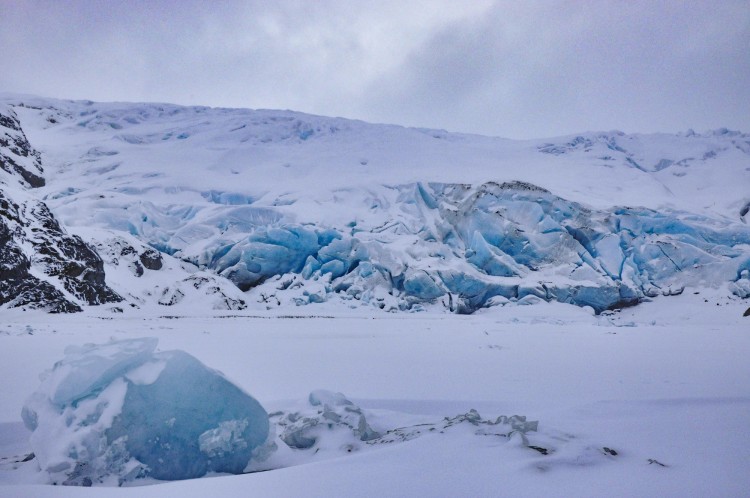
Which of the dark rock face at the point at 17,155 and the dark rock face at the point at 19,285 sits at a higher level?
the dark rock face at the point at 17,155

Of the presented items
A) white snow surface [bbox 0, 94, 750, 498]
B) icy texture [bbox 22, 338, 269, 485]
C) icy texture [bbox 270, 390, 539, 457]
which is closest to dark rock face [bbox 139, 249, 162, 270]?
white snow surface [bbox 0, 94, 750, 498]

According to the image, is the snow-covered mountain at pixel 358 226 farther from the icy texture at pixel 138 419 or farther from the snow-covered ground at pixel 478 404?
the icy texture at pixel 138 419

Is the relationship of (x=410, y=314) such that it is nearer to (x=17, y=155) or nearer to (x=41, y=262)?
(x=41, y=262)

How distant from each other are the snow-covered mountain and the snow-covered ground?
19.8 feet

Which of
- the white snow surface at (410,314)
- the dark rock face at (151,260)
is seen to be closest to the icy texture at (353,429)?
the white snow surface at (410,314)

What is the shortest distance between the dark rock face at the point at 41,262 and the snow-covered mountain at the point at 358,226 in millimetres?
42

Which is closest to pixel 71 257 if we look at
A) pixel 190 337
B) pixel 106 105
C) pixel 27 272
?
pixel 27 272

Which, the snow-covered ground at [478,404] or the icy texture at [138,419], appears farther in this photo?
the icy texture at [138,419]

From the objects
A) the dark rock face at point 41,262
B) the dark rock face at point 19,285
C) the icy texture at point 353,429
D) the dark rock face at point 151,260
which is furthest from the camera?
the dark rock face at point 151,260

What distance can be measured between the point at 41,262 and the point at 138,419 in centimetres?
1037

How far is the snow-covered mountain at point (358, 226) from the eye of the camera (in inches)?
512

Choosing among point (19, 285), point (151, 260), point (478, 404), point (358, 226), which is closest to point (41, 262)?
point (19, 285)

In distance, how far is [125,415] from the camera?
1.98 meters

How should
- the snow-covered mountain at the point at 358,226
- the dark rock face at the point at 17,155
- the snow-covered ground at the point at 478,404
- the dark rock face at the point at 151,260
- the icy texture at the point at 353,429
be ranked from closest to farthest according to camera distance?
the snow-covered ground at the point at 478,404, the icy texture at the point at 353,429, the snow-covered mountain at the point at 358,226, the dark rock face at the point at 151,260, the dark rock face at the point at 17,155
